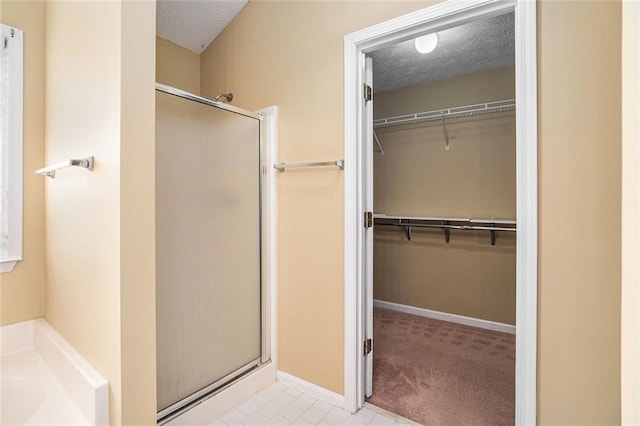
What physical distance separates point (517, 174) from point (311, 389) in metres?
1.60

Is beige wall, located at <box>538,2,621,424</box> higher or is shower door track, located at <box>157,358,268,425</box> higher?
beige wall, located at <box>538,2,621,424</box>

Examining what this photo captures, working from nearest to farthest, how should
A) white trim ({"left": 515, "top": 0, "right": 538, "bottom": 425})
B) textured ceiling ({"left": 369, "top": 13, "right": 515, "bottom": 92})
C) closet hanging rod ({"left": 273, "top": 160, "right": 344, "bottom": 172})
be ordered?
white trim ({"left": 515, "top": 0, "right": 538, "bottom": 425}) < closet hanging rod ({"left": 273, "top": 160, "right": 344, "bottom": 172}) < textured ceiling ({"left": 369, "top": 13, "right": 515, "bottom": 92})

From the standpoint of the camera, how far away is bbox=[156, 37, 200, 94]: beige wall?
2373mm

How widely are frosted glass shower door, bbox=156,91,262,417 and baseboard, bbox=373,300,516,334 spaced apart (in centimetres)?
182

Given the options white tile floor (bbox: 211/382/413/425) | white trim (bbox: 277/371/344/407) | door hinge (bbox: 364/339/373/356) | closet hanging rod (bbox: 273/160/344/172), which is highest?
closet hanging rod (bbox: 273/160/344/172)

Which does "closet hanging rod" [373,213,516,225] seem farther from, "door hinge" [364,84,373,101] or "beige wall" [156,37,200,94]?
"beige wall" [156,37,200,94]

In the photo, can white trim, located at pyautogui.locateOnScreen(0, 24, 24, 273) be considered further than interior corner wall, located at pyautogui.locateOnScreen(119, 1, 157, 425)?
Yes

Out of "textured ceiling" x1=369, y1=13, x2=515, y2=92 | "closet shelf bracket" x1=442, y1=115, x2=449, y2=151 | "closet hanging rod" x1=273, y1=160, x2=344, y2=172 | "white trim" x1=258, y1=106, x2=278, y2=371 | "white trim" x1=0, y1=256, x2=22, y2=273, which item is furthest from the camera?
"closet shelf bracket" x1=442, y1=115, x2=449, y2=151

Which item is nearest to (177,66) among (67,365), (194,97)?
(194,97)

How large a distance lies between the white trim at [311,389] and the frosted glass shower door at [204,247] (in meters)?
0.21

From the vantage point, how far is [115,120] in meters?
1.04

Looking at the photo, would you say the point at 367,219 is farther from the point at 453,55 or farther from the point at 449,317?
the point at 449,317

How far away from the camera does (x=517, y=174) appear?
1.30m
